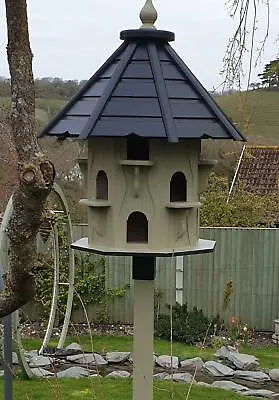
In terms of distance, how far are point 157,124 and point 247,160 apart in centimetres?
1044

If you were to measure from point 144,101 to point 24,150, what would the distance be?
1542 millimetres

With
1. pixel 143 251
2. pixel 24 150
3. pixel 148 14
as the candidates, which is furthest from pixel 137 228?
pixel 24 150

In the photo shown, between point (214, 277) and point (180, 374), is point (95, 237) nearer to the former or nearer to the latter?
point (180, 374)

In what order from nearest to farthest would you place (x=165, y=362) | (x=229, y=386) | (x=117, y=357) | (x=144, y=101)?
(x=144, y=101)
(x=229, y=386)
(x=165, y=362)
(x=117, y=357)

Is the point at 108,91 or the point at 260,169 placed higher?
the point at 108,91

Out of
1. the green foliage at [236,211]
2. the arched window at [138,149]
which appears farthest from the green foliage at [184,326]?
the arched window at [138,149]

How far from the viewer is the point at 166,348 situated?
758 centimetres

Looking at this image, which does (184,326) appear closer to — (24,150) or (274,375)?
(274,375)

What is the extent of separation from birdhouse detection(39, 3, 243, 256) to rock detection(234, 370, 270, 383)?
11.7ft

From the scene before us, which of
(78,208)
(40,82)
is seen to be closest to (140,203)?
(78,208)

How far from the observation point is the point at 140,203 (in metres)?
3.36

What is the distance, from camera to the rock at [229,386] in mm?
6257

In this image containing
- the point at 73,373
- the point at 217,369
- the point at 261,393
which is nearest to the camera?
the point at 261,393

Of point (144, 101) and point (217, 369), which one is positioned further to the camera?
point (217, 369)
